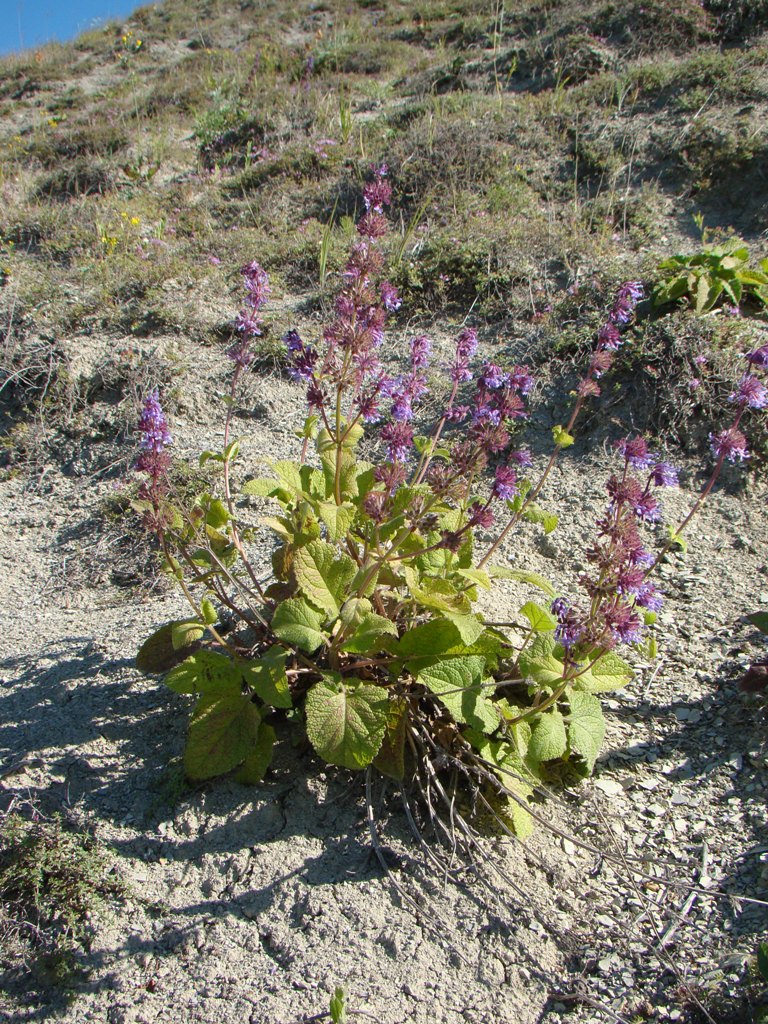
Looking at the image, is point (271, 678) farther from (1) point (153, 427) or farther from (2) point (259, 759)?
(1) point (153, 427)

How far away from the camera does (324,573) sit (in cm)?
287

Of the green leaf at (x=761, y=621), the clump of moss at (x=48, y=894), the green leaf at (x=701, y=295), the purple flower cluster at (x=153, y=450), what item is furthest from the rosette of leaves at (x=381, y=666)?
the green leaf at (x=701, y=295)

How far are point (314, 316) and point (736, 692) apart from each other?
166 inches

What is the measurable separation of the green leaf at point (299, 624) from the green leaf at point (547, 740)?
2.66 feet

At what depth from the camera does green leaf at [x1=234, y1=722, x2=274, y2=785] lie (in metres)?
2.88

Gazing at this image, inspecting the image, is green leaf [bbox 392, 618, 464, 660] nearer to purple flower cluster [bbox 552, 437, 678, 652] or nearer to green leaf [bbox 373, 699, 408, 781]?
green leaf [bbox 373, 699, 408, 781]

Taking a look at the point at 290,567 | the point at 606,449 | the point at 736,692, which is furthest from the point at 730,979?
the point at 606,449

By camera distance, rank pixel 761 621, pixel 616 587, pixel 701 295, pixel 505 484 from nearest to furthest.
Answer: pixel 616 587
pixel 505 484
pixel 761 621
pixel 701 295

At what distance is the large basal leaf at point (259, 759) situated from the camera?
9.45ft

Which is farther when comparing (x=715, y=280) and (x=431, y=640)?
(x=715, y=280)

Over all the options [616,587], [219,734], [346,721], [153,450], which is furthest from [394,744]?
[153,450]

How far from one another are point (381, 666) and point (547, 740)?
28.3 inches

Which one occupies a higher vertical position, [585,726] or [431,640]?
[431,640]

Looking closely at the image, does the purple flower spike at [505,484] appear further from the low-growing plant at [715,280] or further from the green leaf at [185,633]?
the low-growing plant at [715,280]
